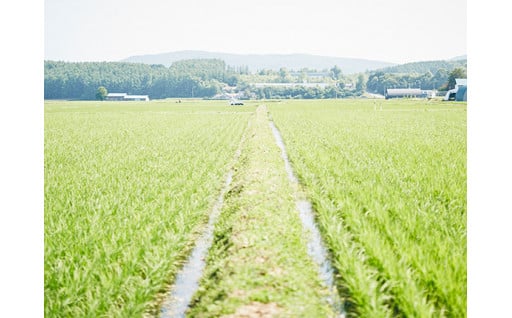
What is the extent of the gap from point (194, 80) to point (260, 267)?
90.7 meters

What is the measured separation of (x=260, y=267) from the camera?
4691mm

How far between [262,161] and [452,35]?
236 inches

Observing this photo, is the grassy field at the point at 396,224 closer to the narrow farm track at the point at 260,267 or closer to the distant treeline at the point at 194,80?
the narrow farm track at the point at 260,267

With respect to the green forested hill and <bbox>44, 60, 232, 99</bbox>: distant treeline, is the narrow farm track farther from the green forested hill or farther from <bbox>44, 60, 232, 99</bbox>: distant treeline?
<bbox>44, 60, 232, 99</bbox>: distant treeline

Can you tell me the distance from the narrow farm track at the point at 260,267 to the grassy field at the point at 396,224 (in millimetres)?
378

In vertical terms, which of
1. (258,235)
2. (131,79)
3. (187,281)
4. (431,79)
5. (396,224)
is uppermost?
(131,79)

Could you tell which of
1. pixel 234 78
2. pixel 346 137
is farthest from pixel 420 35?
pixel 234 78

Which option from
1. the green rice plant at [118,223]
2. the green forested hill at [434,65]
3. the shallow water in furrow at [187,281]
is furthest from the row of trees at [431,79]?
the shallow water in furrow at [187,281]

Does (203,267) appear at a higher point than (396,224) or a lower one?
lower

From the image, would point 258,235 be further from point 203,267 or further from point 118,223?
point 118,223

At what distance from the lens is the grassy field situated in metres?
3.98

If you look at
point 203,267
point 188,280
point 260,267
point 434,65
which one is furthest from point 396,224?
point 434,65

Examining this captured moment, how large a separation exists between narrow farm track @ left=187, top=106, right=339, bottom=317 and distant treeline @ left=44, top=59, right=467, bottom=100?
22.6 feet
